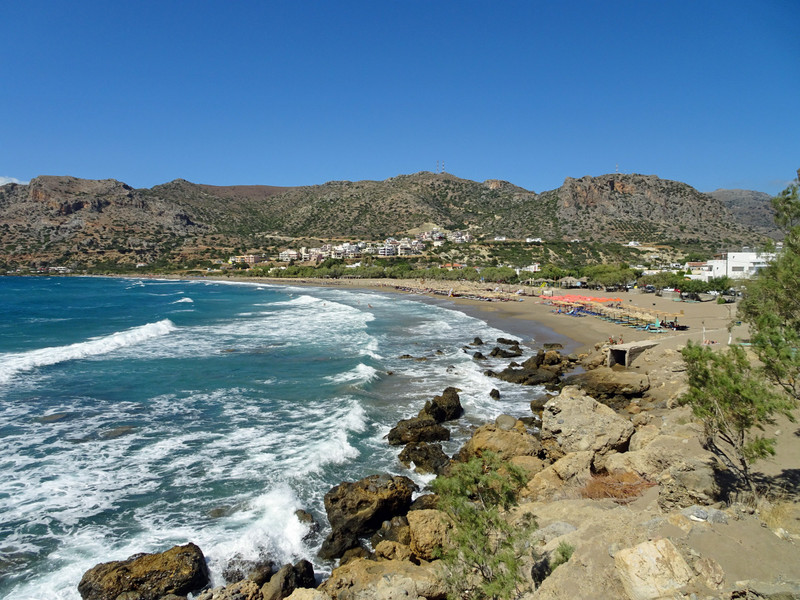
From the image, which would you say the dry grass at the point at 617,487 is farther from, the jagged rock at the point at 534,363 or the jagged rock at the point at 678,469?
the jagged rock at the point at 534,363

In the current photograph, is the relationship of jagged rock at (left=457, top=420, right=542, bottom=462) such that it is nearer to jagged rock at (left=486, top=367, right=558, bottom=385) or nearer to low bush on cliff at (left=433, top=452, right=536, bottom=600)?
low bush on cliff at (left=433, top=452, right=536, bottom=600)

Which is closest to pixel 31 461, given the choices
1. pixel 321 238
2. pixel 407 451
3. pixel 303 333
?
pixel 407 451

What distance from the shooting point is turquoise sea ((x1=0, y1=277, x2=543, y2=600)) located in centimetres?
1060

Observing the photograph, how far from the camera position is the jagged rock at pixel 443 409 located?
1748cm

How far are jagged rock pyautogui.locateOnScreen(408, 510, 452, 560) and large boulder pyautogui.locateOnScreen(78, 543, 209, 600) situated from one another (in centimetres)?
416

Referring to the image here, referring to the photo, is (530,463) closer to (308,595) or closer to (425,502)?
(425,502)

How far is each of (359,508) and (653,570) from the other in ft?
22.4

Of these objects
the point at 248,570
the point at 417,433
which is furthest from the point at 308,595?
the point at 417,433

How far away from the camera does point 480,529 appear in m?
6.26

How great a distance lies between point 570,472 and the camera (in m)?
11.5

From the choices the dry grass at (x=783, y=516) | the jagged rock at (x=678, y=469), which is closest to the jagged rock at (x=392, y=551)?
the jagged rock at (x=678, y=469)

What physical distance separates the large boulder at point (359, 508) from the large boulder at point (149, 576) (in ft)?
8.52

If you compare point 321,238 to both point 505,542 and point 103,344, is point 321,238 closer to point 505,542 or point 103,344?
point 103,344

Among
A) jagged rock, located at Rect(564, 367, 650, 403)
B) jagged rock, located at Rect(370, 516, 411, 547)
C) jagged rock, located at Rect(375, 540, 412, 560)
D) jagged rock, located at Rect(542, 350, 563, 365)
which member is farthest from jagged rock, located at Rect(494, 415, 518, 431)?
jagged rock, located at Rect(542, 350, 563, 365)
